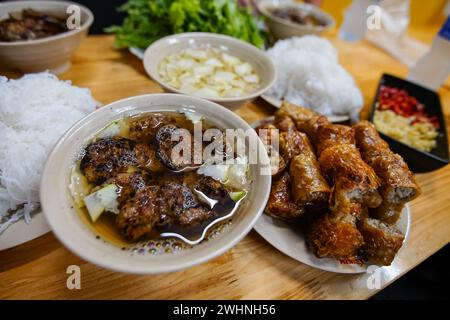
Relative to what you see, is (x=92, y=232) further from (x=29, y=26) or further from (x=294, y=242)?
(x=29, y=26)

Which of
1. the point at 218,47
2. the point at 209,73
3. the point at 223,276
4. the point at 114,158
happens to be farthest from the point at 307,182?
the point at 218,47

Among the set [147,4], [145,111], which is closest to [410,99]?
[145,111]

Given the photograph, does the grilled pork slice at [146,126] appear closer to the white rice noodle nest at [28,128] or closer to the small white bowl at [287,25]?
the white rice noodle nest at [28,128]

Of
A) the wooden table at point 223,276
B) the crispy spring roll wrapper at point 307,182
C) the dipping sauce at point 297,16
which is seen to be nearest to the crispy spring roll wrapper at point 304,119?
the crispy spring roll wrapper at point 307,182

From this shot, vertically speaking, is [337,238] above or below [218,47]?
below

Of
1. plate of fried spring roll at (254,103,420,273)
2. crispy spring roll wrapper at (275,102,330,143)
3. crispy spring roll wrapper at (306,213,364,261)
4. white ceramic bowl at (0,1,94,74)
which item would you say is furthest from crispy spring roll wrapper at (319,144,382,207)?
white ceramic bowl at (0,1,94,74)

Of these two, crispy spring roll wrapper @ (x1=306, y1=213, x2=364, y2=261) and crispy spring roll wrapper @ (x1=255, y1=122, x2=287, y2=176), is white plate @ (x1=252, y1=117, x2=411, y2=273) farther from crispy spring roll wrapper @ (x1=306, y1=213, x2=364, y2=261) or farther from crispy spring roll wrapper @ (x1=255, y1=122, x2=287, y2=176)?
crispy spring roll wrapper @ (x1=255, y1=122, x2=287, y2=176)
